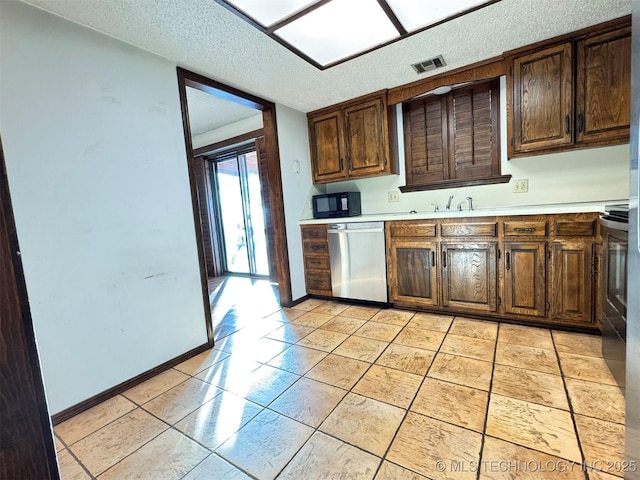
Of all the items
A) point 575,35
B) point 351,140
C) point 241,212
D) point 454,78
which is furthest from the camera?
point 241,212

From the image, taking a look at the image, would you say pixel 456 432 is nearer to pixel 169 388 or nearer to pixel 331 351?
pixel 331 351

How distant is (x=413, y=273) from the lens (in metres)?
2.68

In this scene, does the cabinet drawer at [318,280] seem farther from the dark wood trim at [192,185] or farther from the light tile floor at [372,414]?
the dark wood trim at [192,185]

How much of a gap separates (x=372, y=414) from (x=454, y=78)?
8.71 ft

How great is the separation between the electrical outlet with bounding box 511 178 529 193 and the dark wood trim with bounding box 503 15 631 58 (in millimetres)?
1000

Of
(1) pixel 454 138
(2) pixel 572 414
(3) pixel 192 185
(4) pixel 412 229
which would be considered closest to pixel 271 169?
(3) pixel 192 185

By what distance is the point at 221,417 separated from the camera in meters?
1.48

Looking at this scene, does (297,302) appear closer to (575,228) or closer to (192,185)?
(192,185)

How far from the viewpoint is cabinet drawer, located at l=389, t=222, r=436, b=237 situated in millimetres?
2543

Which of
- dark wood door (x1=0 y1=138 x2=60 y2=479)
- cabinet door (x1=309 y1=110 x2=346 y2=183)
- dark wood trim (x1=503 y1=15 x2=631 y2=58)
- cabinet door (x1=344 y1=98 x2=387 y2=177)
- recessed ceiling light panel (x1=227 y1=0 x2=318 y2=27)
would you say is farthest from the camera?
cabinet door (x1=309 y1=110 x2=346 y2=183)

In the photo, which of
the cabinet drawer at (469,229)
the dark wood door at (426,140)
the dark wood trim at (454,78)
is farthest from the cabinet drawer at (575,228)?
the dark wood trim at (454,78)

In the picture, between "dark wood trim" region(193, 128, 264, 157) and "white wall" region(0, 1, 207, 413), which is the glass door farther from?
"white wall" region(0, 1, 207, 413)

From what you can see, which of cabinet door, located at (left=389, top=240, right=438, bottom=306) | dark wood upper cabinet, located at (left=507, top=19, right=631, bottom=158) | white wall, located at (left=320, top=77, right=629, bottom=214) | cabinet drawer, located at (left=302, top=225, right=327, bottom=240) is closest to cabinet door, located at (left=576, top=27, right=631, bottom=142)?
dark wood upper cabinet, located at (left=507, top=19, right=631, bottom=158)

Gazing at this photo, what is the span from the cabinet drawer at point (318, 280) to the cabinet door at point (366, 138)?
3.72 feet
